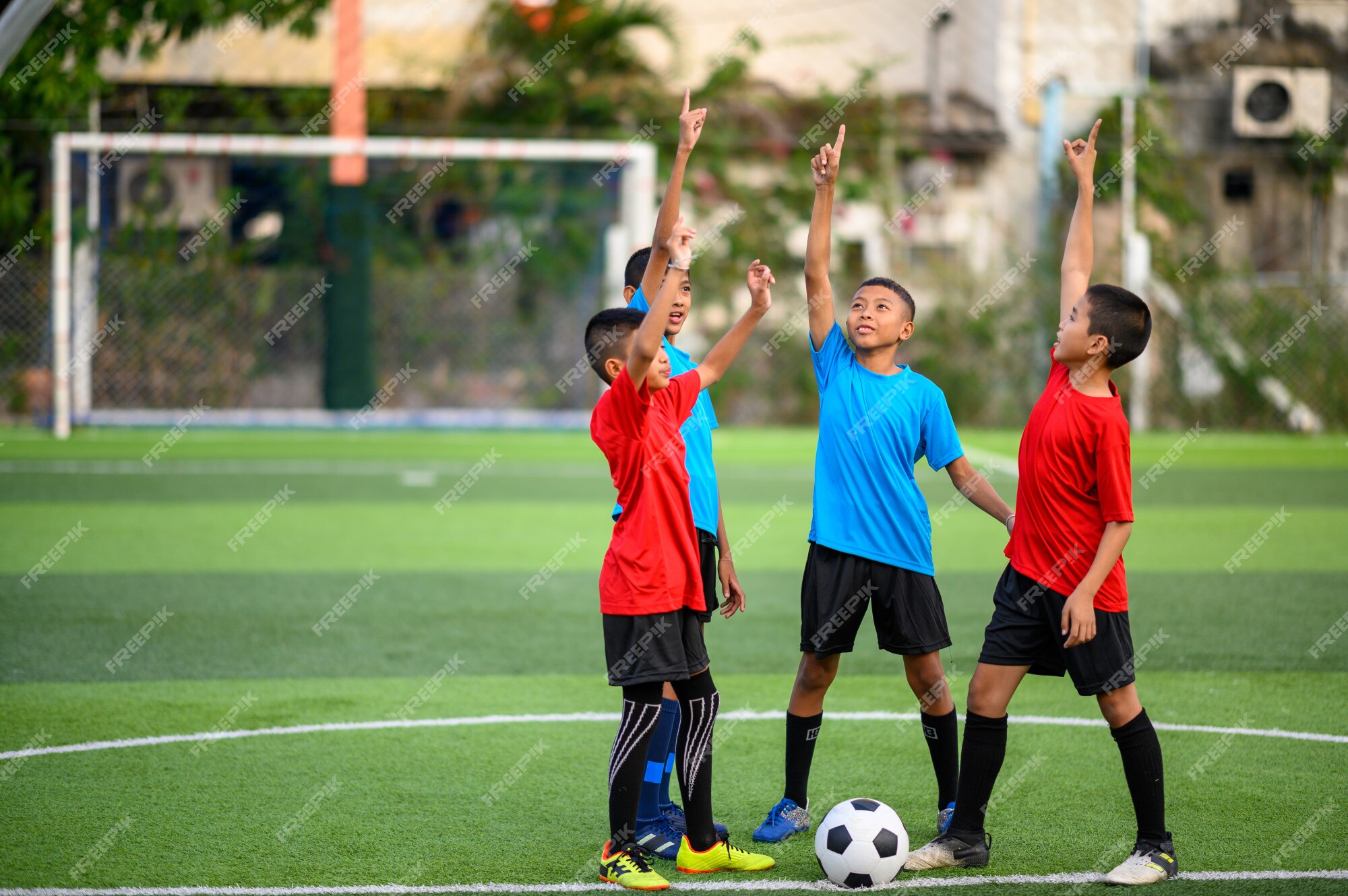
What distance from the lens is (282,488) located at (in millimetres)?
12805

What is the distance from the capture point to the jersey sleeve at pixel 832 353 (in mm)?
4285

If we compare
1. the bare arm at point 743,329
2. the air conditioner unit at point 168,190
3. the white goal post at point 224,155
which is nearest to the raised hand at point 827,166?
the bare arm at point 743,329

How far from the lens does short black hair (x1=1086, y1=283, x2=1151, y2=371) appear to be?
3863 millimetres

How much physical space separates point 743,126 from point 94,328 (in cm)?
988

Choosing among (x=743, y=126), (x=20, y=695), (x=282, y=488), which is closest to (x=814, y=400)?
(x=743, y=126)

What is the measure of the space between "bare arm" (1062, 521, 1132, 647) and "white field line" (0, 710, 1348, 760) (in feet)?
6.03

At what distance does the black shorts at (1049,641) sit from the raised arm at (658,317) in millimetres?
1168

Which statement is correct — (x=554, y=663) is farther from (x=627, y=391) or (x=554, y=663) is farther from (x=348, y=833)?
(x=627, y=391)

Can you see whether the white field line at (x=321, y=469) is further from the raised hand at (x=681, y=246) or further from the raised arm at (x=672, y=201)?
the raised hand at (x=681, y=246)

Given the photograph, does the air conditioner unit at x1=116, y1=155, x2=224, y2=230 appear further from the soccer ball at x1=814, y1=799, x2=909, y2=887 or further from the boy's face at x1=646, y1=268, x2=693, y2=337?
the soccer ball at x1=814, y1=799, x2=909, y2=887

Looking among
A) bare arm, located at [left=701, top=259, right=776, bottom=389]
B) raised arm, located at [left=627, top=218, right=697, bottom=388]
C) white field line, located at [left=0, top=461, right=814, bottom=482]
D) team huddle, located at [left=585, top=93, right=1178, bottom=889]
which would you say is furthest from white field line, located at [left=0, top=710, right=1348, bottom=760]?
white field line, located at [left=0, top=461, right=814, bottom=482]

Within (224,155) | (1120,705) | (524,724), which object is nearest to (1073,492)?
(1120,705)

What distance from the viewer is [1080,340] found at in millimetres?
3867

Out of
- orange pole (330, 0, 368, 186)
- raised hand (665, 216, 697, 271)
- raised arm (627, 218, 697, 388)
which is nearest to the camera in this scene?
raised arm (627, 218, 697, 388)
